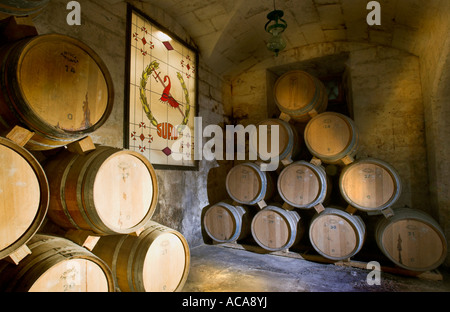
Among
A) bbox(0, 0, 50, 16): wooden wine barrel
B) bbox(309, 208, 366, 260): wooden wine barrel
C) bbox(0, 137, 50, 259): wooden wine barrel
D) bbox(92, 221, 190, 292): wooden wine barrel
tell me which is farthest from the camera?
bbox(309, 208, 366, 260): wooden wine barrel

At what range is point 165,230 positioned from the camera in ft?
8.04

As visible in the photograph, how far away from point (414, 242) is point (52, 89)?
416 cm

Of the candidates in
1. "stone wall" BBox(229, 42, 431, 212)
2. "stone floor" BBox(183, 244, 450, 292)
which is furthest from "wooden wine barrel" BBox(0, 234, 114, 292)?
Result: "stone wall" BBox(229, 42, 431, 212)

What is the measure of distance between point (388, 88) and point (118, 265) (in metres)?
5.04

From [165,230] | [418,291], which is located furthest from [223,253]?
[418,291]

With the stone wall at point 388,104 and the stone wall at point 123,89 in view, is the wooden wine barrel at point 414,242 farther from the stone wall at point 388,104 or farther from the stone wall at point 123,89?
the stone wall at point 123,89

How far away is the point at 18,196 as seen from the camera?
5.09 ft

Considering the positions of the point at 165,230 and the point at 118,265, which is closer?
the point at 118,265

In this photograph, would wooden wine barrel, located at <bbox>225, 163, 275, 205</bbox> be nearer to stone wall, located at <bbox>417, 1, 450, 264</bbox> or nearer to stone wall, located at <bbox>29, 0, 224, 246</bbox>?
stone wall, located at <bbox>29, 0, 224, 246</bbox>

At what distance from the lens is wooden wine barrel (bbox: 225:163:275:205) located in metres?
4.29

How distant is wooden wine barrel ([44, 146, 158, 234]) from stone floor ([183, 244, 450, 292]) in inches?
53.6

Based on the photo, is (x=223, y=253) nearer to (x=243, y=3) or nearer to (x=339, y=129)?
(x=339, y=129)

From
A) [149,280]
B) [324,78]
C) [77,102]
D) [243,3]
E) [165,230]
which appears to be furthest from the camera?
[324,78]

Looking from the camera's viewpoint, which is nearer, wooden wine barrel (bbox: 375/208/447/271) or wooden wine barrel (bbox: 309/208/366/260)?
wooden wine barrel (bbox: 375/208/447/271)
